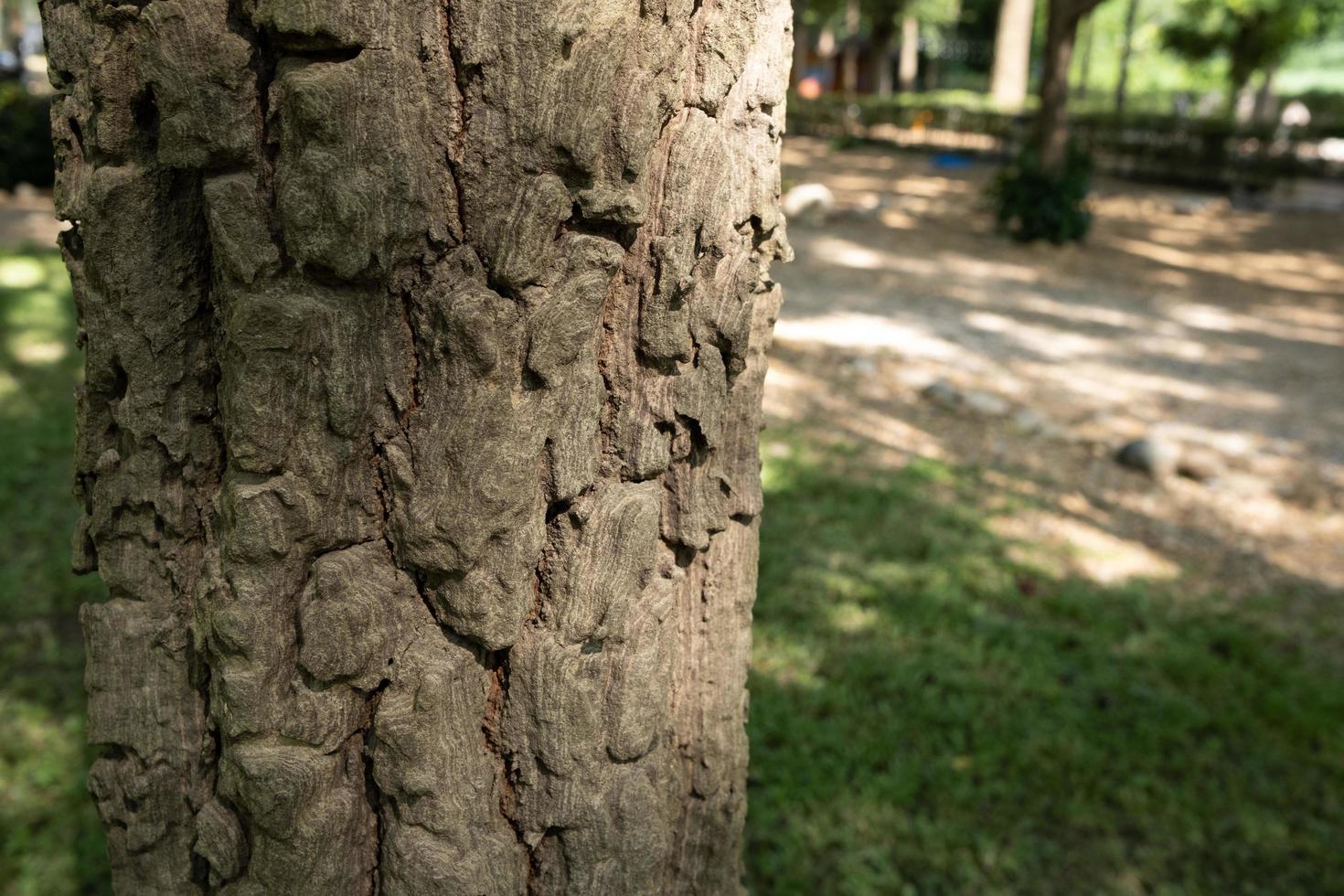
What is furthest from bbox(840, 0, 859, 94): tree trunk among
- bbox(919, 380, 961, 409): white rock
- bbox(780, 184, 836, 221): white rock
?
bbox(919, 380, 961, 409): white rock

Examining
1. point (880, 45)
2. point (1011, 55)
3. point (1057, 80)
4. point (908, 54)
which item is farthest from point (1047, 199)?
point (908, 54)

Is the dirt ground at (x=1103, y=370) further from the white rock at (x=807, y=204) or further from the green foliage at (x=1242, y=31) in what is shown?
the green foliage at (x=1242, y=31)

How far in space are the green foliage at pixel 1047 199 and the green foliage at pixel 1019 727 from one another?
823cm

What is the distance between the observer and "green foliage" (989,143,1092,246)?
1190 cm

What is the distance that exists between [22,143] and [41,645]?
32.8 feet

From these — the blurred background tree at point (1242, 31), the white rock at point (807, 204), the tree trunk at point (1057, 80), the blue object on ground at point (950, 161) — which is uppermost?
the blurred background tree at point (1242, 31)

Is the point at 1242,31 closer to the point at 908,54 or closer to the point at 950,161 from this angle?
the point at 950,161

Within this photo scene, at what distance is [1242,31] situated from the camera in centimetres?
2275

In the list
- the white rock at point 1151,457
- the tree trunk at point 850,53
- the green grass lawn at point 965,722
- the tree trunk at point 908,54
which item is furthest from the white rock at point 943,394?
the tree trunk at point 850,53

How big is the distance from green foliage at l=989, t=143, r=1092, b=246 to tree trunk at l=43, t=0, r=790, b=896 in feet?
37.4

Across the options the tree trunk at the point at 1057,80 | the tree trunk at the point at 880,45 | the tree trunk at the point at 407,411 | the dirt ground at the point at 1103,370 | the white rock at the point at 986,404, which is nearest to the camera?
the tree trunk at the point at 407,411

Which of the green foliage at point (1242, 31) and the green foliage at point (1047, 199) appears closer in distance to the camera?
the green foliage at point (1047, 199)

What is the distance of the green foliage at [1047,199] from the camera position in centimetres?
1190

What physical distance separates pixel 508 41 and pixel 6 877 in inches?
101
